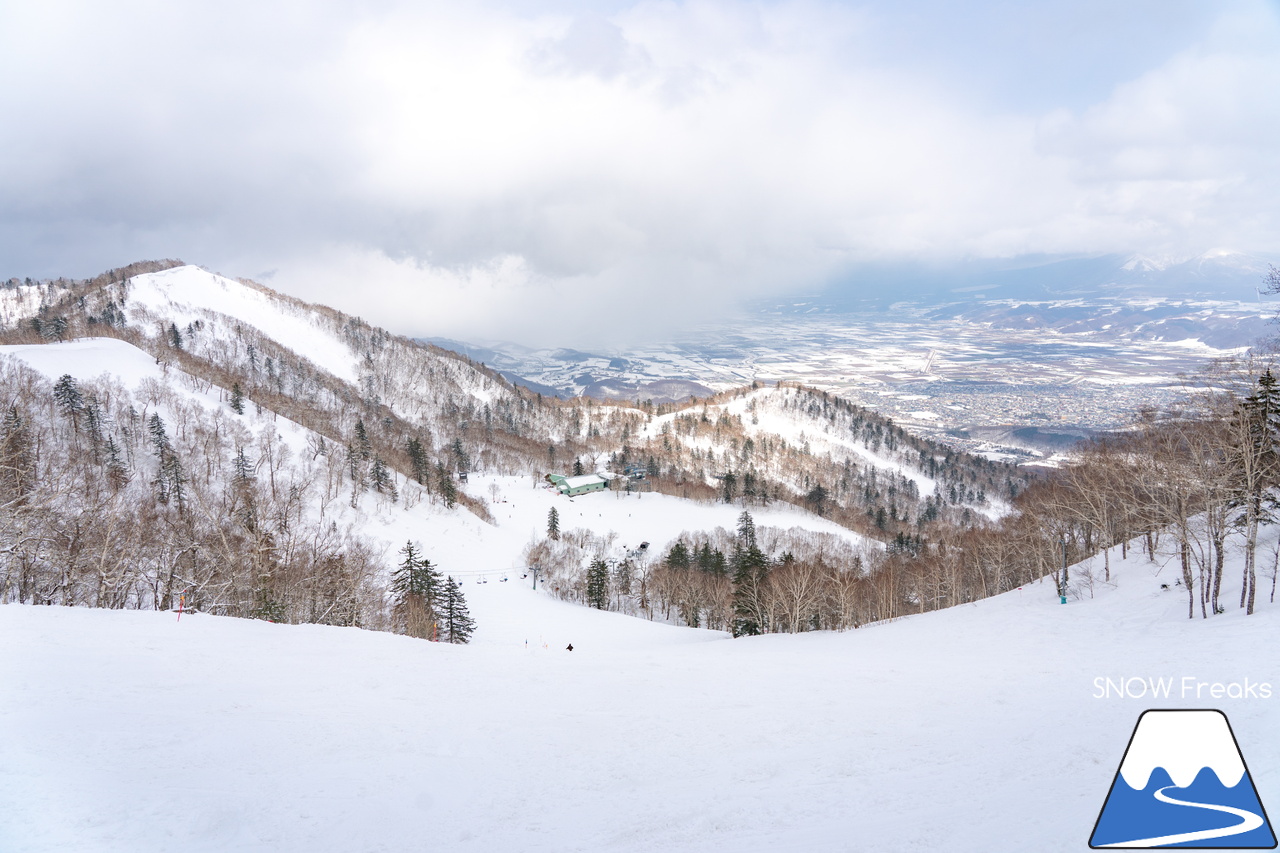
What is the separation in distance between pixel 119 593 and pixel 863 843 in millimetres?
45387

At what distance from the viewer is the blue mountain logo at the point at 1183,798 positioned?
681 centimetres

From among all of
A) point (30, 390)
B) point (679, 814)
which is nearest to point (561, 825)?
point (679, 814)

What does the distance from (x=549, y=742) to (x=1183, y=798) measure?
11.4 meters

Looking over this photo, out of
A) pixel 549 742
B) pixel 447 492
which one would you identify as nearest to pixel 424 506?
pixel 447 492

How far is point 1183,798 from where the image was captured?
7.16 metres

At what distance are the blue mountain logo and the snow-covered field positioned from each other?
2.37ft

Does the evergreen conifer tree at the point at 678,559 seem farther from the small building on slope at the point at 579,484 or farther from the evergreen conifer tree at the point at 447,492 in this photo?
the small building on slope at the point at 579,484

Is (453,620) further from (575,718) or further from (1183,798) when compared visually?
(1183,798)

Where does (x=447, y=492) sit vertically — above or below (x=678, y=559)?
above

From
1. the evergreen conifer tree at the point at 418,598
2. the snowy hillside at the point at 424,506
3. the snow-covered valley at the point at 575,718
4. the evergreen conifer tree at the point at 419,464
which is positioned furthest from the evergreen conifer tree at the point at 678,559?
the evergreen conifer tree at the point at 419,464

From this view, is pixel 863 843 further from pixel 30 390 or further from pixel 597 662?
pixel 30 390

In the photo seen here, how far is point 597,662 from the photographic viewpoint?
24.3 meters

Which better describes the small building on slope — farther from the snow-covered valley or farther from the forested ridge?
the snow-covered valley

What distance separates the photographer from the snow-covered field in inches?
350
